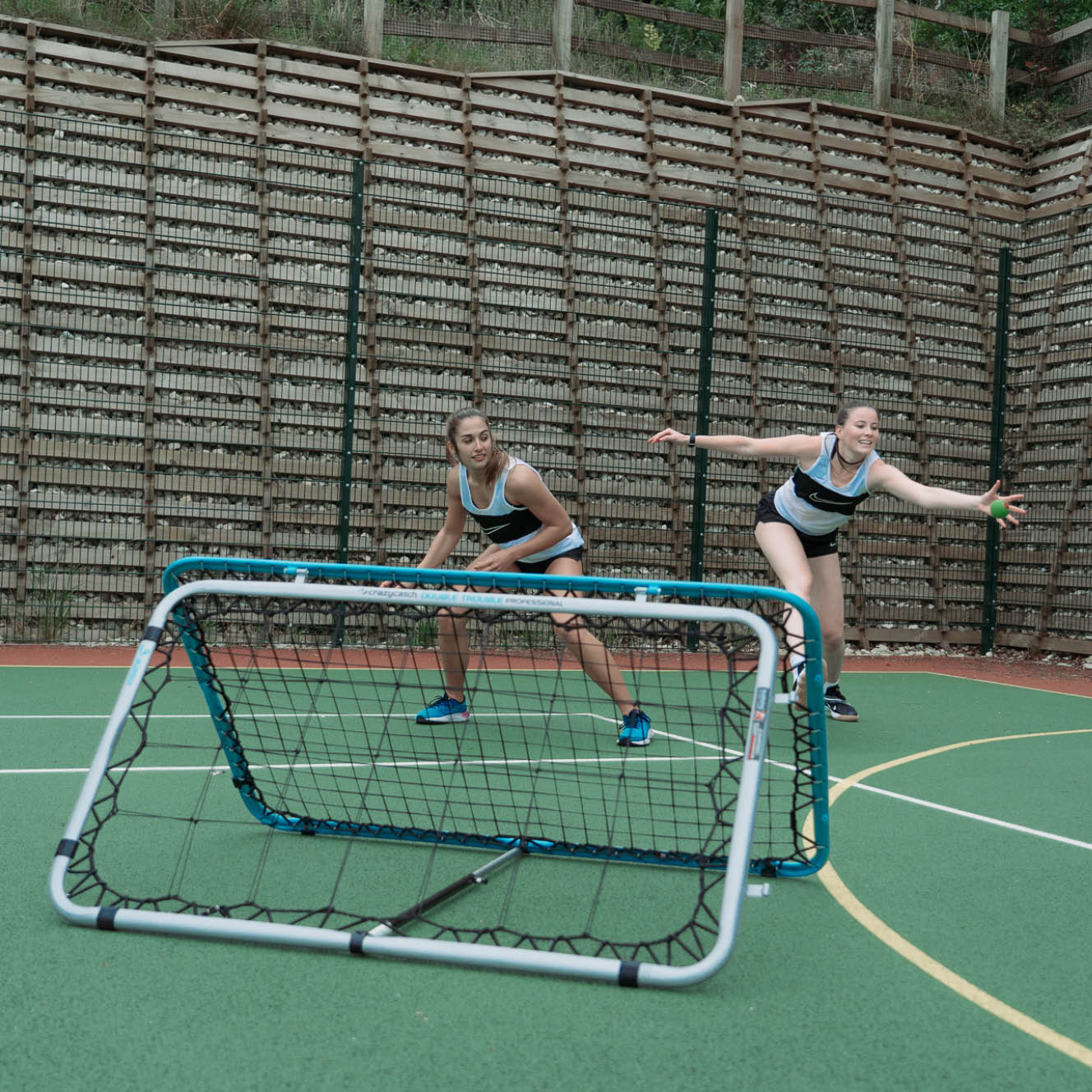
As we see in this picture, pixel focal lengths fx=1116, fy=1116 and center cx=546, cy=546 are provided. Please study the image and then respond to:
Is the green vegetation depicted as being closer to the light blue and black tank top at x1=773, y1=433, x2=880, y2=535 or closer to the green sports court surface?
the light blue and black tank top at x1=773, y1=433, x2=880, y2=535

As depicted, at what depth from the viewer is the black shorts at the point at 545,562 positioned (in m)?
5.04

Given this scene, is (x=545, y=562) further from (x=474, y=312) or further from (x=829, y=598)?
(x=474, y=312)

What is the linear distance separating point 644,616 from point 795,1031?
0.92m

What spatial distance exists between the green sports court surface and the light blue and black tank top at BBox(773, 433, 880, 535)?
2.38 meters

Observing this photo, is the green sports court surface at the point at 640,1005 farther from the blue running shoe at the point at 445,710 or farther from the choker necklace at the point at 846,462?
the choker necklace at the point at 846,462

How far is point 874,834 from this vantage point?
11.6 ft

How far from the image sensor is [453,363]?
29.3 ft

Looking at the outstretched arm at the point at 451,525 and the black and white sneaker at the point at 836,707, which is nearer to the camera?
the outstretched arm at the point at 451,525

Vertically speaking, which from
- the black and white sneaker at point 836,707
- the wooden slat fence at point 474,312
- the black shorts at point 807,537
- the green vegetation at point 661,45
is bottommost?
the black and white sneaker at point 836,707

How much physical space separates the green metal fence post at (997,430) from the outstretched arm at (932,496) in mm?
5187

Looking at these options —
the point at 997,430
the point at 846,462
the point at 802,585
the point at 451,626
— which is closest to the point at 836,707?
the point at 802,585

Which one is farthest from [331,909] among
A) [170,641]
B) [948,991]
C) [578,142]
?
[578,142]

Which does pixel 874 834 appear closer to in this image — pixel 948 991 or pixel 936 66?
pixel 948 991

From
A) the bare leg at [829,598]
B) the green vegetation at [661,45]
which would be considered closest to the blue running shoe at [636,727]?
the bare leg at [829,598]
